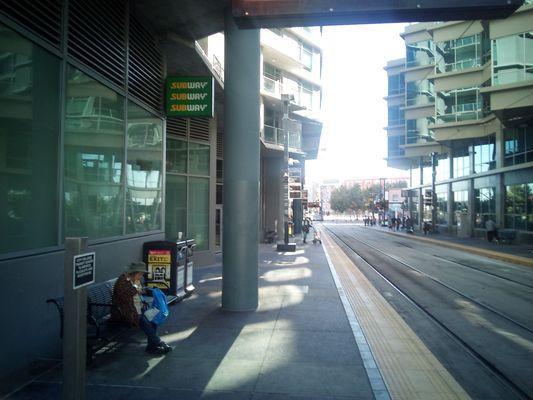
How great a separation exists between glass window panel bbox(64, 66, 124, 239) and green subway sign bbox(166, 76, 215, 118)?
7.03 feet

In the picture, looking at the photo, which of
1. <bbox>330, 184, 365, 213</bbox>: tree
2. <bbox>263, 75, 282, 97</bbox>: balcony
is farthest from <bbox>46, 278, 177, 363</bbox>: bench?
<bbox>330, 184, 365, 213</bbox>: tree

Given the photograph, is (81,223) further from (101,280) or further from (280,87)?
(280,87)

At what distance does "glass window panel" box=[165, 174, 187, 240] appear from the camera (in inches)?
592

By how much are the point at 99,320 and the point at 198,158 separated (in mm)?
10488

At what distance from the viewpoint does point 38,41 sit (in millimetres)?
6027

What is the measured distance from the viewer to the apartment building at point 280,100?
2981 cm

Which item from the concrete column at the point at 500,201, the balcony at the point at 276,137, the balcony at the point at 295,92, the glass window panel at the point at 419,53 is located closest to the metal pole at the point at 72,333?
the balcony at the point at 276,137

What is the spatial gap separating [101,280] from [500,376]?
20.0 ft

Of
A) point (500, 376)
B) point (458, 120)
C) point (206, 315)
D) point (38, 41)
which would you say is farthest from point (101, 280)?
point (458, 120)

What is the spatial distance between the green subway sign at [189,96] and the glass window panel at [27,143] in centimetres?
436

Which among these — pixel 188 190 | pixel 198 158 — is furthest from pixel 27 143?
pixel 198 158

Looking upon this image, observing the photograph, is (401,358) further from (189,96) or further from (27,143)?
(189,96)

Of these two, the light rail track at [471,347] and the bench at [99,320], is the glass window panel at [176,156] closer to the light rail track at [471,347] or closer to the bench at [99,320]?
the light rail track at [471,347]

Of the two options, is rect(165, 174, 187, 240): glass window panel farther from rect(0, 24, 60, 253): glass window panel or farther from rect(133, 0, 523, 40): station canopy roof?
rect(133, 0, 523, 40): station canopy roof
